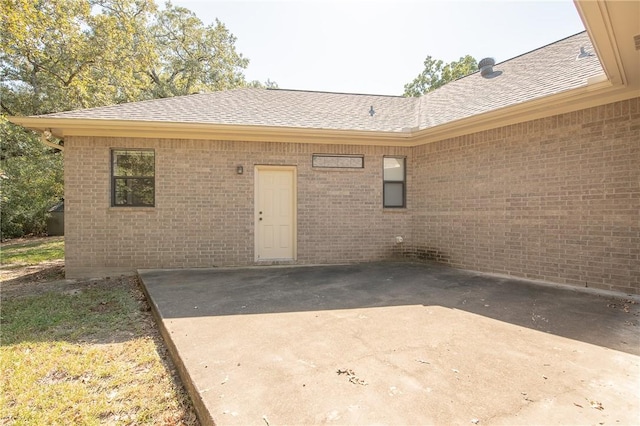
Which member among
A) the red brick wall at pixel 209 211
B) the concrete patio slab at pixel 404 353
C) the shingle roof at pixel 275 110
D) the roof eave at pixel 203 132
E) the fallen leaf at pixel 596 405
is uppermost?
the shingle roof at pixel 275 110

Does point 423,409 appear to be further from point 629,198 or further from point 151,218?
point 151,218

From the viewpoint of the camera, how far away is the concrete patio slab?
2.14 meters

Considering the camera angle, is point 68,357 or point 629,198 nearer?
point 68,357

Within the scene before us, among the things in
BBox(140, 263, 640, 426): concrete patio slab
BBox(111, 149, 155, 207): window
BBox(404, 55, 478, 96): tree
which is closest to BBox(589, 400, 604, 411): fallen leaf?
BBox(140, 263, 640, 426): concrete patio slab

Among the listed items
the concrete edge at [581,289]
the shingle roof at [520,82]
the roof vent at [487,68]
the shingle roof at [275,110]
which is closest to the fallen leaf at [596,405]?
the concrete edge at [581,289]

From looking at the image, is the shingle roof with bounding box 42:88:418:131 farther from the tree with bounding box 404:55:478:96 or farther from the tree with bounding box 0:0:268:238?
the tree with bounding box 404:55:478:96

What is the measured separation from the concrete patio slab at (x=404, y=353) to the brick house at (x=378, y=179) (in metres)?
1.43

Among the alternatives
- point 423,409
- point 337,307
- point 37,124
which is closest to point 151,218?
point 37,124

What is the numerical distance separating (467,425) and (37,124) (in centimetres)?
823

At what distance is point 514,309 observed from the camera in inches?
170

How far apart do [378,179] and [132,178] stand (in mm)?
5587

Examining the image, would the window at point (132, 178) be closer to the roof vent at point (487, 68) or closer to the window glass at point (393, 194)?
the window glass at point (393, 194)

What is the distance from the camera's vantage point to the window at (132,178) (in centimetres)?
707

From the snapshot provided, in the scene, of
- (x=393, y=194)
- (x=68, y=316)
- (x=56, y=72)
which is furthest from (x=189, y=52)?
(x=68, y=316)
